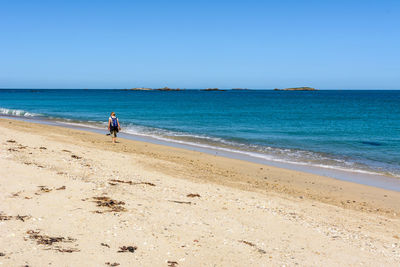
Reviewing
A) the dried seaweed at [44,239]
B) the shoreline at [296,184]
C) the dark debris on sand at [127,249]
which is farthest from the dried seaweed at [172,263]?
the shoreline at [296,184]

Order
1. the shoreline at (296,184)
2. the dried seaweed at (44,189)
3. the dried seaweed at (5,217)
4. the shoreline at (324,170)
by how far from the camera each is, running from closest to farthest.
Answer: the dried seaweed at (5,217), the dried seaweed at (44,189), the shoreline at (296,184), the shoreline at (324,170)

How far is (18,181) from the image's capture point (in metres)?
8.51

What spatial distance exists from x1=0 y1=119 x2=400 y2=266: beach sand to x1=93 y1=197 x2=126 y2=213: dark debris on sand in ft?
0.07

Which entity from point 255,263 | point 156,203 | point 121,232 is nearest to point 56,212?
point 121,232

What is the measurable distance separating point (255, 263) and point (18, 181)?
604 centimetres

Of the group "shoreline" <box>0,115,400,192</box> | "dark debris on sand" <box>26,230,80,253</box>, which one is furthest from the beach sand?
"shoreline" <box>0,115,400,192</box>

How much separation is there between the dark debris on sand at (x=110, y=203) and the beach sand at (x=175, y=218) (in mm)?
21

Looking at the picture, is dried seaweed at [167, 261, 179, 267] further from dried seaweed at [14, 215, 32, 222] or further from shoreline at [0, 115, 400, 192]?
shoreline at [0, 115, 400, 192]

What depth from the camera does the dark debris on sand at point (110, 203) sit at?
7248 mm

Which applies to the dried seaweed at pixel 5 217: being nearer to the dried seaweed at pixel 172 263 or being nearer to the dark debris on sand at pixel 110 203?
the dark debris on sand at pixel 110 203

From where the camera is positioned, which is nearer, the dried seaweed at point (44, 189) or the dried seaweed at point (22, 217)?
the dried seaweed at point (22, 217)

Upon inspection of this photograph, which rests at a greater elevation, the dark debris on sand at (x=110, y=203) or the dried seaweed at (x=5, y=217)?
the dried seaweed at (x=5, y=217)

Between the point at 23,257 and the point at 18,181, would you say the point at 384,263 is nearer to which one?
the point at 23,257

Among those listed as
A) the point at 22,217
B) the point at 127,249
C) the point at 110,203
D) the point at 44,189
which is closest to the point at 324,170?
the point at 110,203
